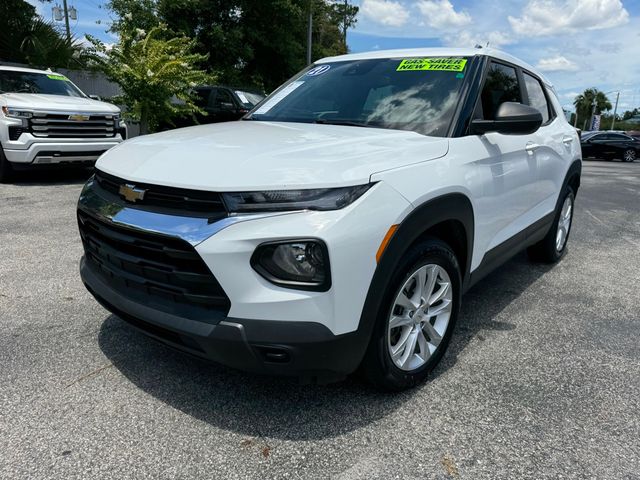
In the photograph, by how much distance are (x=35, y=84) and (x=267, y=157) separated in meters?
8.44

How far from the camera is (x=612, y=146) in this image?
80.4 feet

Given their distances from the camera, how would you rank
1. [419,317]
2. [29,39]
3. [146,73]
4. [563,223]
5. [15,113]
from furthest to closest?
[29,39]
[146,73]
[15,113]
[563,223]
[419,317]

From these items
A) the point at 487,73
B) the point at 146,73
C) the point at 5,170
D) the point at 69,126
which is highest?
the point at 146,73

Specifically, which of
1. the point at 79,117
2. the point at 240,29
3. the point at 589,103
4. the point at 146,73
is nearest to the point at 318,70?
the point at 79,117

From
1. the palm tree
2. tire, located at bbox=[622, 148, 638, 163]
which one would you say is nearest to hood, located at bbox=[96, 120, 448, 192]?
tire, located at bbox=[622, 148, 638, 163]

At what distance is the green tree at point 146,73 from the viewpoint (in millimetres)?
9742

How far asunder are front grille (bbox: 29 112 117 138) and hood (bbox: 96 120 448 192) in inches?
230

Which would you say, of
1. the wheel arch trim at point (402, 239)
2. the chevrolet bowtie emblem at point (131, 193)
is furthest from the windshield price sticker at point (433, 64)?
the chevrolet bowtie emblem at point (131, 193)

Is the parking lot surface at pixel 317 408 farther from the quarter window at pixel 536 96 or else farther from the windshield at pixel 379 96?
the quarter window at pixel 536 96

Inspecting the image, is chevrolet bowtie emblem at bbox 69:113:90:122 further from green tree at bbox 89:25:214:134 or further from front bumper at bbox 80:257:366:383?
front bumper at bbox 80:257:366:383

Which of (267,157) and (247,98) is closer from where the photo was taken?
(267,157)

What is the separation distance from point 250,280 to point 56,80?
8983mm

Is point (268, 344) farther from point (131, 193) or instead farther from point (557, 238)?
point (557, 238)

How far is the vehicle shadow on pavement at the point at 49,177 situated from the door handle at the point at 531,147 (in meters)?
7.29
